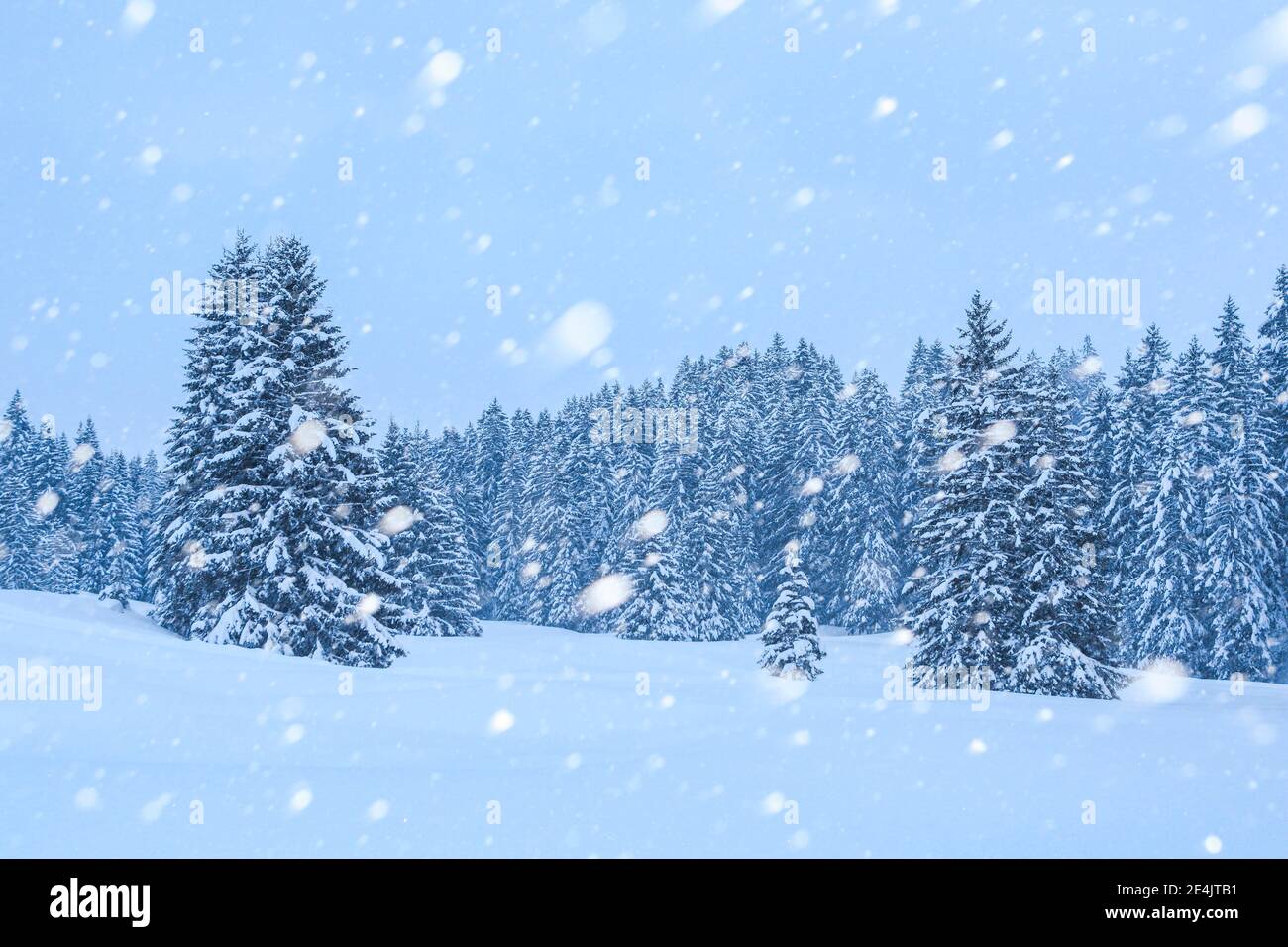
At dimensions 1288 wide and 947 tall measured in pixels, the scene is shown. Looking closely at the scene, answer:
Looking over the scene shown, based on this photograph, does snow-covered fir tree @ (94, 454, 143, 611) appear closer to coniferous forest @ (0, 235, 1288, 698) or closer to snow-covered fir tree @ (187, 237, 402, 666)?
coniferous forest @ (0, 235, 1288, 698)

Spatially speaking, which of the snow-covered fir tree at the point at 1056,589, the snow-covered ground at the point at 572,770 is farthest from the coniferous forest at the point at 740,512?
the snow-covered ground at the point at 572,770

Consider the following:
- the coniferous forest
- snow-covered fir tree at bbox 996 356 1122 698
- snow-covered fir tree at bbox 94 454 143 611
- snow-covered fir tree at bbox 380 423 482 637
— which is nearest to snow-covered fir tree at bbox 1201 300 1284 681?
the coniferous forest

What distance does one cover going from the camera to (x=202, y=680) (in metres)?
11.5

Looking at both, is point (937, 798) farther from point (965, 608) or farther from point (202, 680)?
point (965, 608)

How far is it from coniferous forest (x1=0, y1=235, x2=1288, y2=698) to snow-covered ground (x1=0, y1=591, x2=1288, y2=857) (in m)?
7.58

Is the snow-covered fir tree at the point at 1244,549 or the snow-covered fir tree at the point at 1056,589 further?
the snow-covered fir tree at the point at 1244,549

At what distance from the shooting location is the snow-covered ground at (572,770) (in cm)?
644

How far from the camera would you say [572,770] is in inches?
344

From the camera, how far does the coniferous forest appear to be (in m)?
22.3

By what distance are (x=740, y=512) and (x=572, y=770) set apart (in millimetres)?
51064

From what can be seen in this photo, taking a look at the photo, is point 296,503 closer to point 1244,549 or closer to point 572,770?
point 572,770

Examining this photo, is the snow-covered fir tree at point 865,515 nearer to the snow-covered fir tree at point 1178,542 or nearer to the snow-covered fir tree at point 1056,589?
the snow-covered fir tree at point 1178,542

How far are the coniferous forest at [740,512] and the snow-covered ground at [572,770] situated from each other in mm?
7580

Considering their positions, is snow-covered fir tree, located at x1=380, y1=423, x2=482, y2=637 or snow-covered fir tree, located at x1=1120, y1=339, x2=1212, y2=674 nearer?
snow-covered fir tree, located at x1=1120, y1=339, x2=1212, y2=674
